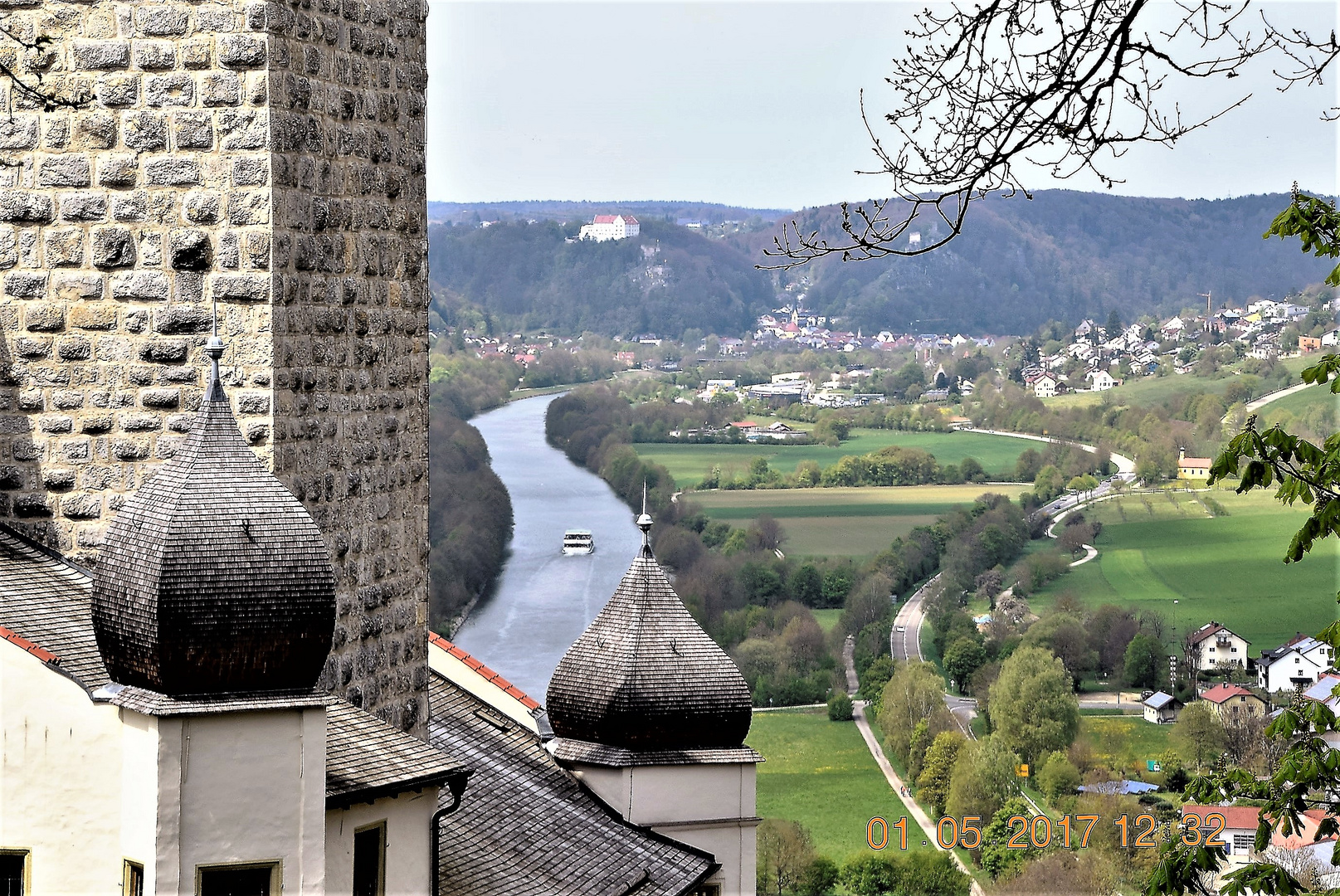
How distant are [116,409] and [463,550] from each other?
70.5 metres

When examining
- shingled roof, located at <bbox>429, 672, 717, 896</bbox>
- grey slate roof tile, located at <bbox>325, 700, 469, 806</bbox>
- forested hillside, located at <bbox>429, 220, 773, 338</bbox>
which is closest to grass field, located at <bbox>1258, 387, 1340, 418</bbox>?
forested hillside, located at <bbox>429, 220, 773, 338</bbox>

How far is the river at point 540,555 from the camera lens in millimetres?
68938

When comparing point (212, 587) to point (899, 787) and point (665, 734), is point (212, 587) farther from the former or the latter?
point (899, 787)

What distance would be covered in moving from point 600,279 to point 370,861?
324 feet

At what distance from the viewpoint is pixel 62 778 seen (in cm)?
697

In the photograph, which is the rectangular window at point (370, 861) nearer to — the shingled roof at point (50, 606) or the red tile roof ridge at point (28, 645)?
the shingled roof at point (50, 606)

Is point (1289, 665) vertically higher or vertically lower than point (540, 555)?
lower

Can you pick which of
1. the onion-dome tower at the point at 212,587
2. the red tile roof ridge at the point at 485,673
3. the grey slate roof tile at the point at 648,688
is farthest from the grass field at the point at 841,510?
the onion-dome tower at the point at 212,587

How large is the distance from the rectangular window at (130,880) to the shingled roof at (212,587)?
0.67 m

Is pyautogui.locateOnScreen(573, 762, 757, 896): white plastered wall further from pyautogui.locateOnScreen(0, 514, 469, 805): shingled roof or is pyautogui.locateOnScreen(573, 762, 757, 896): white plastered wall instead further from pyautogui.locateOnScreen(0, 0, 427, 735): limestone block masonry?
pyautogui.locateOnScreen(0, 0, 427, 735): limestone block masonry

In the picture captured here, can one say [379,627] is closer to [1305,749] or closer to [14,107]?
[14,107]

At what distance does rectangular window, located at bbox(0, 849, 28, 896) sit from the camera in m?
7.00

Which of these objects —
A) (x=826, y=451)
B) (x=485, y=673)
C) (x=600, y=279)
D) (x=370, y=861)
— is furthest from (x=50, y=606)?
(x=826, y=451)

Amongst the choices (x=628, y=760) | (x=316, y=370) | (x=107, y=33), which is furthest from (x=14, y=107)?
(x=628, y=760)
